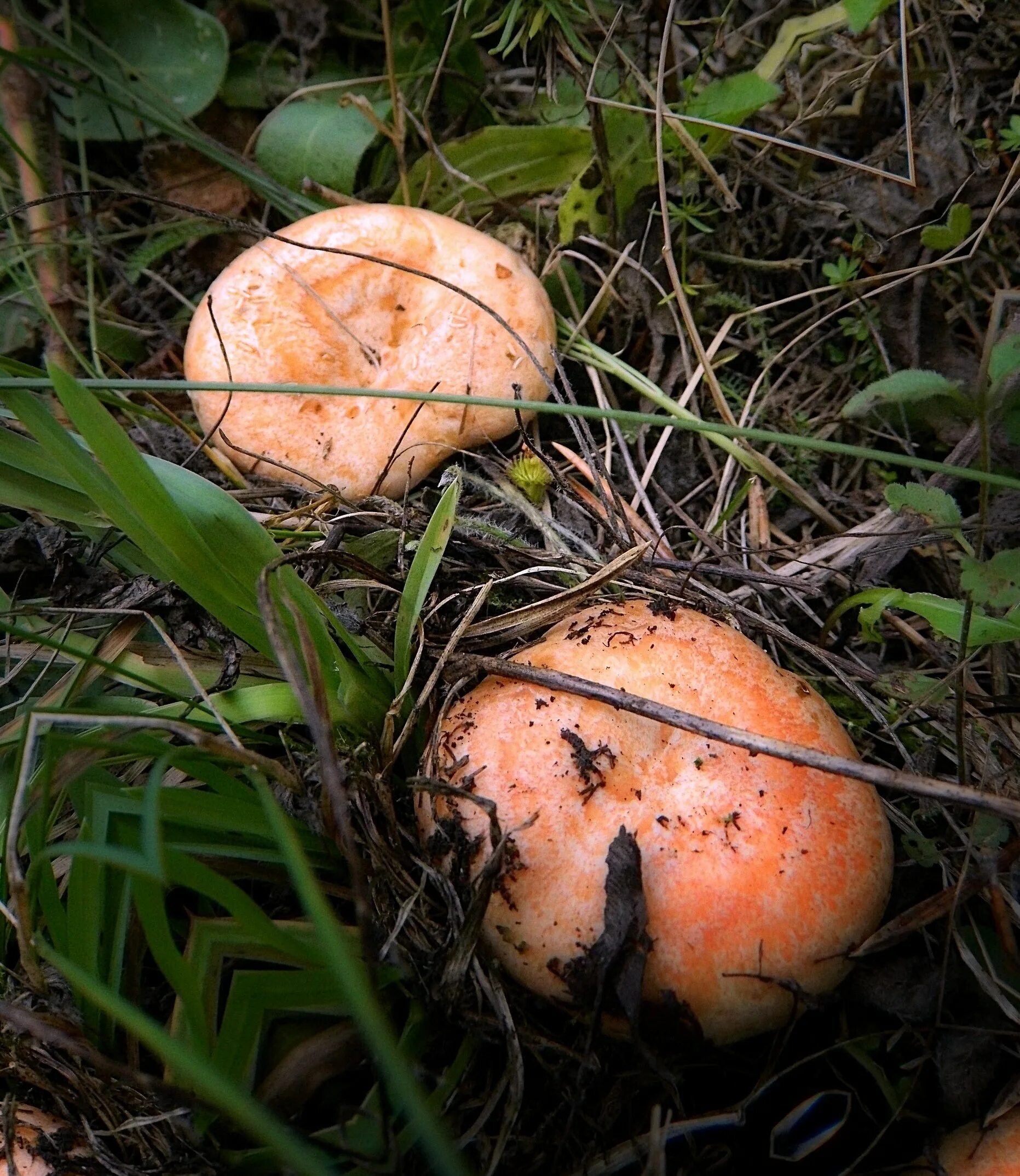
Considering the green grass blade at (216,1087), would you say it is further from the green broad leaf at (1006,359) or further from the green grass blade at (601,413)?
the green broad leaf at (1006,359)

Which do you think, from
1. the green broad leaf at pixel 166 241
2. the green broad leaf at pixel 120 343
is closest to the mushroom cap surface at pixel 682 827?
the green broad leaf at pixel 120 343

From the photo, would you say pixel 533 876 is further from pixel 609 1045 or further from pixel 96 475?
pixel 96 475

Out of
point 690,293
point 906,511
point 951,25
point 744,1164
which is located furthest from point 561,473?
point 951,25

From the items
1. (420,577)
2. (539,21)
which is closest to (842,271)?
(539,21)

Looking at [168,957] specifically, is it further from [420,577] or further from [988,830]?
[988,830]

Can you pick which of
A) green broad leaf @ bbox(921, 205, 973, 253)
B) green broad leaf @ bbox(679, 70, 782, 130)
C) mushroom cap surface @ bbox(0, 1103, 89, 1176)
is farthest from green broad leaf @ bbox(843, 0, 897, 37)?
mushroom cap surface @ bbox(0, 1103, 89, 1176)
